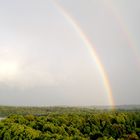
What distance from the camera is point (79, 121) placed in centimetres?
5459

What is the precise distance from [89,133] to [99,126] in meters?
3.80

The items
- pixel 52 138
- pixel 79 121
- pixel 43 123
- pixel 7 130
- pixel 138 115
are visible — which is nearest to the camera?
pixel 52 138

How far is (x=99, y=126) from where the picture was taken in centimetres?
5497

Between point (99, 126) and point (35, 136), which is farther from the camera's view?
point (99, 126)

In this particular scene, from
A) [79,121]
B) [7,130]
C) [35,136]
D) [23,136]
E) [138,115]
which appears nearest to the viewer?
[35,136]

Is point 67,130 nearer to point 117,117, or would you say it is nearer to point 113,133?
point 113,133

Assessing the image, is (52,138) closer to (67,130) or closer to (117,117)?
(67,130)

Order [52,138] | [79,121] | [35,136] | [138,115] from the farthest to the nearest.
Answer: [138,115], [79,121], [35,136], [52,138]

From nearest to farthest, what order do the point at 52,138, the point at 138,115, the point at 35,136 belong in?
the point at 52,138 < the point at 35,136 < the point at 138,115

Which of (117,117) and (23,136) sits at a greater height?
(117,117)

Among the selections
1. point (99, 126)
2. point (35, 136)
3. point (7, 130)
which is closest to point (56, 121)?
point (99, 126)

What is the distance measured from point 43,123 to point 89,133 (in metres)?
7.05

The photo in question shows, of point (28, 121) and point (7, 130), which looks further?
point (28, 121)

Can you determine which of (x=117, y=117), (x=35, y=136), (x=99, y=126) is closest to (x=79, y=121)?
(x=99, y=126)
